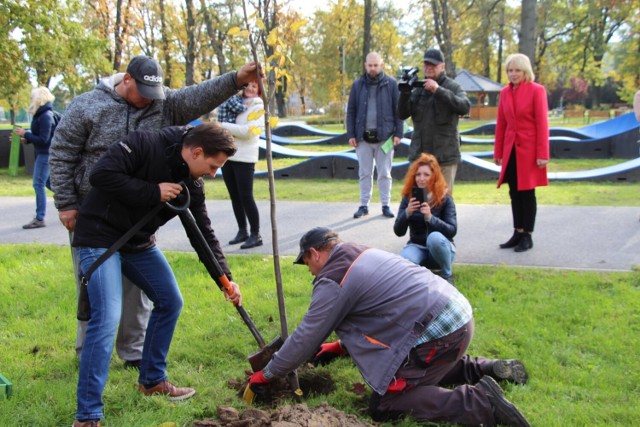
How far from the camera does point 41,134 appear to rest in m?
8.31


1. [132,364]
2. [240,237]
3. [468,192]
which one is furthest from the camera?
[468,192]

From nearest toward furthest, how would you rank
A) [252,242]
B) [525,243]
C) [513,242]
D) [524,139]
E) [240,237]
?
[524,139]
[525,243]
[513,242]
[252,242]
[240,237]

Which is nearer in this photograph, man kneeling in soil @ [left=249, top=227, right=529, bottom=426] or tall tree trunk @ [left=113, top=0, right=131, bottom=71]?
man kneeling in soil @ [left=249, top=227, right=529, bottom=426]

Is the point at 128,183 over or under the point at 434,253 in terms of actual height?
over

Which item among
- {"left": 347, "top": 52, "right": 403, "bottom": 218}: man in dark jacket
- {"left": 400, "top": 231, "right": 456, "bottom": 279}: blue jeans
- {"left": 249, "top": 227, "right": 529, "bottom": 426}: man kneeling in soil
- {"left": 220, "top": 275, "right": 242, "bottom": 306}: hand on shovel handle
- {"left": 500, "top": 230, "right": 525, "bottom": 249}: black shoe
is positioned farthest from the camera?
{"left": 347, "top": 52, "right": 403, "bottom": 218}: man in dark jacket

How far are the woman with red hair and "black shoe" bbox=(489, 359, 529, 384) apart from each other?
1.56 m

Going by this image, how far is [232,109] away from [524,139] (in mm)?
3114

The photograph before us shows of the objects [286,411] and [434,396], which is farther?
[434,396]

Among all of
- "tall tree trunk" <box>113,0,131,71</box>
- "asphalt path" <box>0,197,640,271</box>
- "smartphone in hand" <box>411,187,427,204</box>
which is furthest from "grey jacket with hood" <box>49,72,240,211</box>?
"tall tree trunk" <box>113,0,131,71</box>

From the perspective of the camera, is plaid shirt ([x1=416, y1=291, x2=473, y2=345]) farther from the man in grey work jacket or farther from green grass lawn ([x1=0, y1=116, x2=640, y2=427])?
the man in grey work jacket

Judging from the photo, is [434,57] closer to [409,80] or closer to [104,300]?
[409,80]

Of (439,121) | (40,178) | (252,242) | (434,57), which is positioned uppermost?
(434,57)

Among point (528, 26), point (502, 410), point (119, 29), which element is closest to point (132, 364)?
point (502, 410)

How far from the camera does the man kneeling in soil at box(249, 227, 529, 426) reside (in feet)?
9.81
